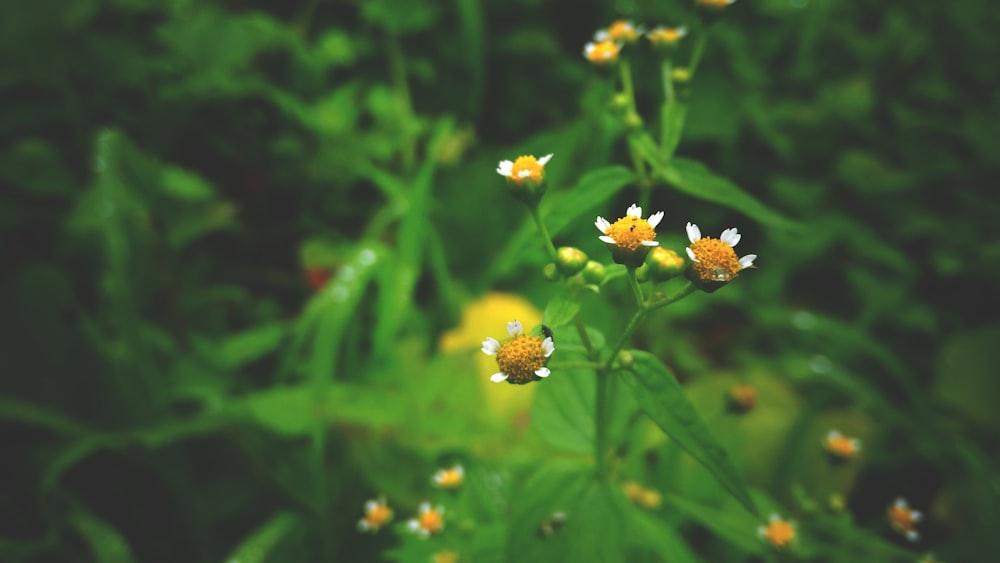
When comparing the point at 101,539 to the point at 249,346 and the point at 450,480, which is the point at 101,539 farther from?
A: the point at 450,480

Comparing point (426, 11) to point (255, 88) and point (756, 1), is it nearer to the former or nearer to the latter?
point (255, 88)

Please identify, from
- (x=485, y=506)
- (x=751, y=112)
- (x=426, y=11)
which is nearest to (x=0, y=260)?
(x=426, y=11)

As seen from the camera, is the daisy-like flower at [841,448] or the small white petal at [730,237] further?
the daisy-like flower at [841,448]

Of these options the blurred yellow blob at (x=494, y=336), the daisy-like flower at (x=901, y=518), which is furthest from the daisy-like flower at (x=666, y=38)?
the daisy-like flower at (x=901, y=518)

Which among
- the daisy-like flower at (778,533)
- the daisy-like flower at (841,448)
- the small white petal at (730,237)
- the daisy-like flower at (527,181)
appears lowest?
the daisy-like flower at (841,448)

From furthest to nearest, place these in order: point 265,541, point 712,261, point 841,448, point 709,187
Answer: point 265,541
point 841,448
point 709,187
point 712,261

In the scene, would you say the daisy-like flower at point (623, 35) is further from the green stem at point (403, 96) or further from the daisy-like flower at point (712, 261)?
the green stem at point (403, 96)

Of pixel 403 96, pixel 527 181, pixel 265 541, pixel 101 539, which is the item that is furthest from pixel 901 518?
pixel 403 96
